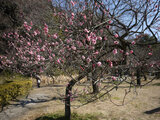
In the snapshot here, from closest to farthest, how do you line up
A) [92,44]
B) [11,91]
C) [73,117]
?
[92,44], [73,117], [11,91]

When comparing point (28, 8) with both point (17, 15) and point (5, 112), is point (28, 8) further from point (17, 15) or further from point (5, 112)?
point (5, 112)

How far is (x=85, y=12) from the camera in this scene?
476 centimetres

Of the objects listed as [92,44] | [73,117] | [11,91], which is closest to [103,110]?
[73,117]

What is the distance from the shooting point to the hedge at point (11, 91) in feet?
21.7

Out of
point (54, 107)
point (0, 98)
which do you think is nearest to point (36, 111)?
point (54, 107)

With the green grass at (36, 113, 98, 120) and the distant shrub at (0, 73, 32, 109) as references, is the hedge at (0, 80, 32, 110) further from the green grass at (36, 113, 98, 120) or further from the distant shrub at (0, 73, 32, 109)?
the green grass at (36, 113, 98, 120)

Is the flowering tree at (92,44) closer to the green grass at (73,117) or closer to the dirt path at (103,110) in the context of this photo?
the green grass at (73,117)

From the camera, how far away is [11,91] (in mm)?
7461

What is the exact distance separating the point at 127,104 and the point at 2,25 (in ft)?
38.9

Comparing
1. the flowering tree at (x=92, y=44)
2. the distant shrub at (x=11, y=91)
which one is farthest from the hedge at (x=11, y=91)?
the flowering tree at (x=92, y=44)

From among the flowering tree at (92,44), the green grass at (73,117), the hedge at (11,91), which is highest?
the flowering tree at (92,44)

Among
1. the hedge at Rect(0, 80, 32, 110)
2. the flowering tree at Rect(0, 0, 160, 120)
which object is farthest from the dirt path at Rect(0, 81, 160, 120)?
the flowering tree at Rect(0, 0, 160, 120)

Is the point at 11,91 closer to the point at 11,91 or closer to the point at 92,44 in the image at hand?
the point at 11,91

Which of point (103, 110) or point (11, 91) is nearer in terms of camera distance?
point (103, 110)
